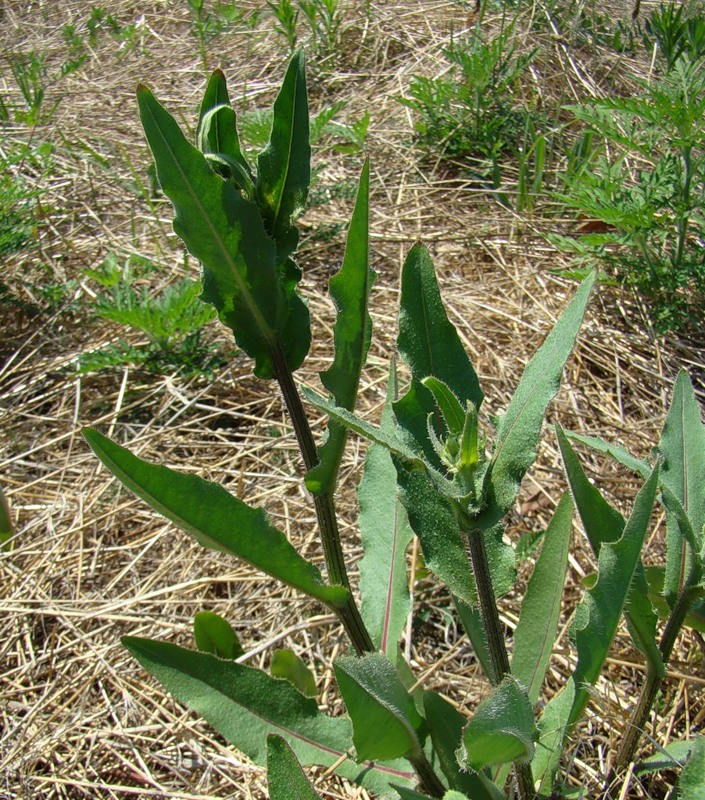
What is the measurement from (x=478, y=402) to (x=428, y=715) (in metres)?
0.50

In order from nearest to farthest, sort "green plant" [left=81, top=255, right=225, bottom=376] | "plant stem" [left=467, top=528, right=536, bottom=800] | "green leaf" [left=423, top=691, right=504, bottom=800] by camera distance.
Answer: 1. "plant stem" [left=467, top=528, right=536, bottom=800]
2. "green leaf" [left=423, top=691, right=504, bottom=800]
3. "green plant" [left=81, top=255, right=225, bottom=376]

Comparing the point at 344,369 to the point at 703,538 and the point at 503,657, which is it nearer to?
the point at 503,657

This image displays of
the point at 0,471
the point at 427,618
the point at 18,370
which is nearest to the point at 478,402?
the point at 427,618

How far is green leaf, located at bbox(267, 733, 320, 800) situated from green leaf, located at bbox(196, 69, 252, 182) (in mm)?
700

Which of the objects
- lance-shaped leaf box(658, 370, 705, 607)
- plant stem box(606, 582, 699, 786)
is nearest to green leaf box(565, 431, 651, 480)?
lance-shaped leaf box(658, 370, 705, 607)

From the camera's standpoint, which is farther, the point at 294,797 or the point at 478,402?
the point at 478,402

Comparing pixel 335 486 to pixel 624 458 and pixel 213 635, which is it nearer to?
pixel 624 458

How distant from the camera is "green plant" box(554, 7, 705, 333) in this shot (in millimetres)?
1948

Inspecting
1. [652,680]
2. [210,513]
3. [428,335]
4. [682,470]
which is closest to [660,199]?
[682,470]

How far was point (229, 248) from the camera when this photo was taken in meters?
0.93

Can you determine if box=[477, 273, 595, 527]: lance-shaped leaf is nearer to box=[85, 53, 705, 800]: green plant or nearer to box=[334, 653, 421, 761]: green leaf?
box=[85, 53, 705, 800]: green plant

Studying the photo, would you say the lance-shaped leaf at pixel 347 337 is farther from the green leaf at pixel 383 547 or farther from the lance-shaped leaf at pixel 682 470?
the lance-shaped leaf at pixel 682 470

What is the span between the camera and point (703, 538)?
1.03 m

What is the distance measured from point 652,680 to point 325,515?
510mm
